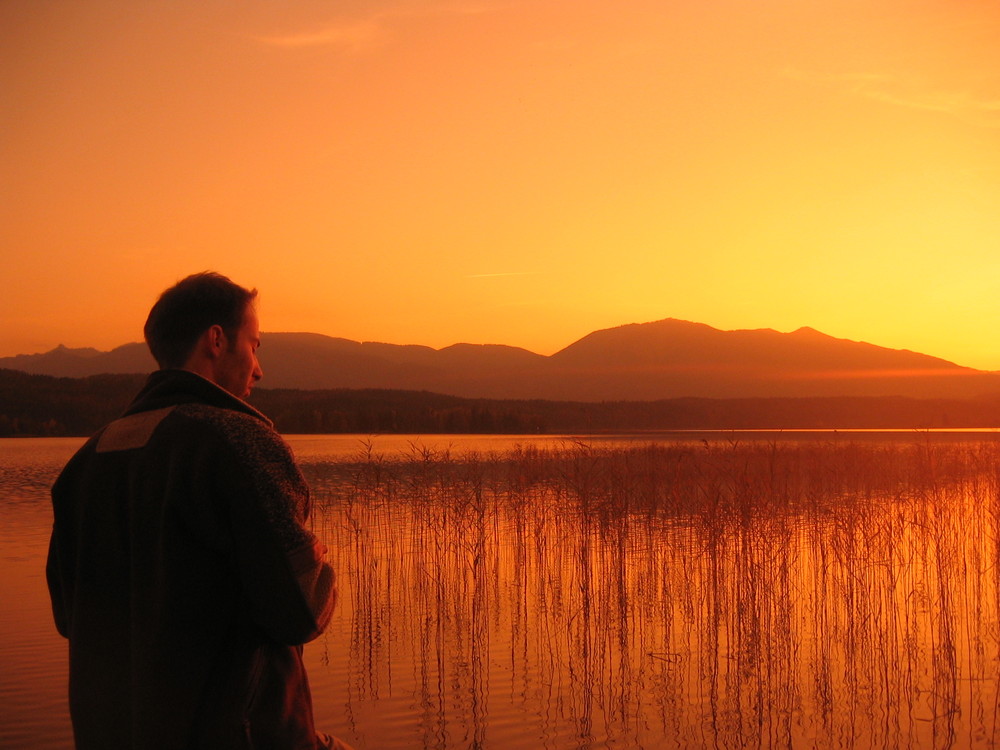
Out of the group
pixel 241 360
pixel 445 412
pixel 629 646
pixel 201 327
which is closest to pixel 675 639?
pixel 629 646

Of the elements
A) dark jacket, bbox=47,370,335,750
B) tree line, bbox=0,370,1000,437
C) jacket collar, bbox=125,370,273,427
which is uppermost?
jacket collar, bbox=125,370,273,427

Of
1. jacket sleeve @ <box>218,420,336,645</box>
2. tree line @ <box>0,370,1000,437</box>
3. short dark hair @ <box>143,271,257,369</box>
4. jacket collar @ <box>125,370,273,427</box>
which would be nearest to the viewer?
jacket sleeve @ <box>218,420,336,645</box>

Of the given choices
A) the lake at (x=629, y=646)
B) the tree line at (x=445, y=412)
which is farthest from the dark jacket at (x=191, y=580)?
the tree line at (x=445, y=412)

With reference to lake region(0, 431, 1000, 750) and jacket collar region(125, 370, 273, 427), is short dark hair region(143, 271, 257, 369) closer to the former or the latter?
jacket collar region(125, 370, 273, 427)

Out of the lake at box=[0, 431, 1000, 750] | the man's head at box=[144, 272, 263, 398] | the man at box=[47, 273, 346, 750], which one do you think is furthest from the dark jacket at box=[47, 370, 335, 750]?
the lake at box=[0, 431, 1000, 750]

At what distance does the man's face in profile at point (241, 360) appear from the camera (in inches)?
86.7

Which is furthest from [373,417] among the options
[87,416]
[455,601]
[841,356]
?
[841,356]

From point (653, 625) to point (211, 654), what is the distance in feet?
23.7

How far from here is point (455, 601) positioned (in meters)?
9.31

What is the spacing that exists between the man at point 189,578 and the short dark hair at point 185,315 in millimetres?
87

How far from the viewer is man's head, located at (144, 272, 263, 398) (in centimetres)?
215

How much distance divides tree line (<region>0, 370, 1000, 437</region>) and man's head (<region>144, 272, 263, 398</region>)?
47062mm

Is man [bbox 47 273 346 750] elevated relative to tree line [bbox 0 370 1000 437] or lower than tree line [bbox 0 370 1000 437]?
elevated

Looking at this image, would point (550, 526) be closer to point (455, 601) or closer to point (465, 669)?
point (455, 601)
